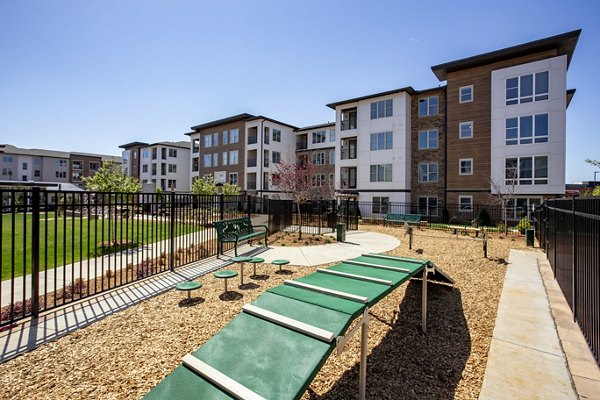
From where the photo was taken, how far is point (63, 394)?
314cm

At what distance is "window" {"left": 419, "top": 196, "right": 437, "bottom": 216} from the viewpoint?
2894 centimetres

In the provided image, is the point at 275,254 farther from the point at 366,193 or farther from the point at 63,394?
the point at 366,193

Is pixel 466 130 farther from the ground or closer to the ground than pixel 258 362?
farther from the ground

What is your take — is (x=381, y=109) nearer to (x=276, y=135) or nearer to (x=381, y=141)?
(x=381, y=141)

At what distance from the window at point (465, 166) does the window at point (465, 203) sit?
2.33 m

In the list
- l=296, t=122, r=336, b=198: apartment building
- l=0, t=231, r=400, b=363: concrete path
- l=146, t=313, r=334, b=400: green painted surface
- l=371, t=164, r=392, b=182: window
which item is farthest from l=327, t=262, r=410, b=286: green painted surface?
l=296, t=122, r=336, b=198: apartment building

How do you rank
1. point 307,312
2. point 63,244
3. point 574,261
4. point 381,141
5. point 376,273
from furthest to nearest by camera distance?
point 381,141 < point 63,244 < point 574,261 < point 376,273 < point 307,312

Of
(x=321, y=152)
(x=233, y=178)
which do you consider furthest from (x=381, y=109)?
(x=233, y=178)

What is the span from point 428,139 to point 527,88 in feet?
28.6

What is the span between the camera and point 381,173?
31.8 m

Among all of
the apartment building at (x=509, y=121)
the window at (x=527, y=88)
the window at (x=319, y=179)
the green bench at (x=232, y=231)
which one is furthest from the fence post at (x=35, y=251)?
the window at (x=319, y=179)

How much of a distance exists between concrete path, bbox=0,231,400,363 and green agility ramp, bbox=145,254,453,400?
315 centimetres

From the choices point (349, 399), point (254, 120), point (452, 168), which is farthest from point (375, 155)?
point (349, 399)

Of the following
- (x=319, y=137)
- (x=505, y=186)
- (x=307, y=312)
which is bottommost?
(x=307, y=312)
